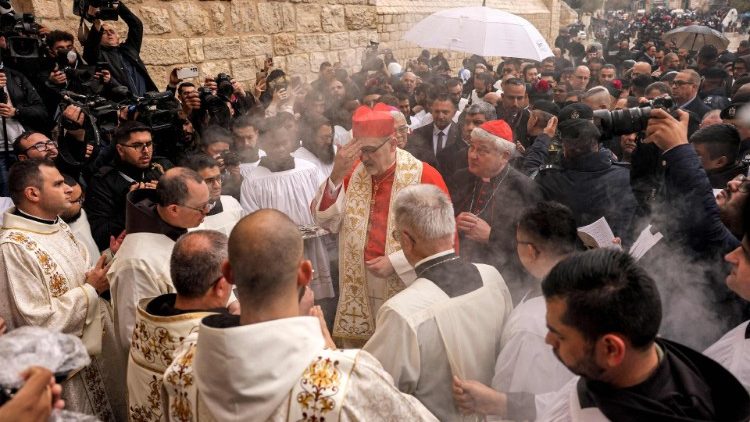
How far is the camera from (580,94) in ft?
21.1

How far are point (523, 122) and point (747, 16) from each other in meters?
32.7

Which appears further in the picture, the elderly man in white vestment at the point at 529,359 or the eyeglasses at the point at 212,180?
the eyeglasses at the point at 212,180

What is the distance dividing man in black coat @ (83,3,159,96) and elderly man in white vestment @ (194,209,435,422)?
4.30 metres

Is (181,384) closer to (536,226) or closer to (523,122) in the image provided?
(536,226)

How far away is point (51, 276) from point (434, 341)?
1.99 m

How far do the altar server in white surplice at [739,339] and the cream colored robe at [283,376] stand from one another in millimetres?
1074

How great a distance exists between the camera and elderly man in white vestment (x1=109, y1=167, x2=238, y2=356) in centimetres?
271

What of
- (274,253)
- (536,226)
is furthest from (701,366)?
(274,253)

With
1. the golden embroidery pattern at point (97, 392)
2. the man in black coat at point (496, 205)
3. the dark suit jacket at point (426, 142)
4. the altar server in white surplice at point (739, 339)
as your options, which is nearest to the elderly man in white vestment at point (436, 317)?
the altar server in white surplice at point (739, 339)

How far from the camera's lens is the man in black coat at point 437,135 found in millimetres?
5551

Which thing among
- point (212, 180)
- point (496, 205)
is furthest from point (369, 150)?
point (212, 180)

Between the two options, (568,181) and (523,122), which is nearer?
(568,181)

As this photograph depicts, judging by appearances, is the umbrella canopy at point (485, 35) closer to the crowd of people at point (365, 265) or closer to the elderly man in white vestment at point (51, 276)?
the crowd of people at point (365, 265)

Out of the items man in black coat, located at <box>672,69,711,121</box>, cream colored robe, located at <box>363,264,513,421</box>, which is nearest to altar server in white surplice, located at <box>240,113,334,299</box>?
cream colored robe, located at <box>363,264,513,421</box>
